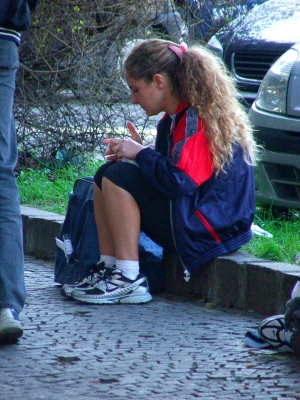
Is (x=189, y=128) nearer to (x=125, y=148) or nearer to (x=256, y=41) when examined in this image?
(x=125, y=148)

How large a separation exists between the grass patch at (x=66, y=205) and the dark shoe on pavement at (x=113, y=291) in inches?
22.5

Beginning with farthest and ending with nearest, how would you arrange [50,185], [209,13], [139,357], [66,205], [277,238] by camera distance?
[209,13], [50,185], [66,205], [277,238], [139,357]

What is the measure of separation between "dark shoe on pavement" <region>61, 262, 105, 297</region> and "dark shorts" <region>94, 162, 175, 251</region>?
0.28 metres

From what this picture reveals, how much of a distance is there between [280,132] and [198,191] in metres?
0.97

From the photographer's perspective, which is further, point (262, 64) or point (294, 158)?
point (262, 64)

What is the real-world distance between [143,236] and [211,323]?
2.40 feet

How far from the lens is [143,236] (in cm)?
413

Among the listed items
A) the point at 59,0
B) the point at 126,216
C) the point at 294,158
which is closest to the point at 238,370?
the point at 126,216

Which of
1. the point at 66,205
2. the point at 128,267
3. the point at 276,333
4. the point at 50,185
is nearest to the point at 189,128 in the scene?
the point at 128,267

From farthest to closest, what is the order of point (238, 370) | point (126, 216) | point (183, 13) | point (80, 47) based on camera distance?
point (183, 13)
point (80, 47)
point (126, 216)
point (238, 370)

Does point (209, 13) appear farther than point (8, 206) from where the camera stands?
Yes

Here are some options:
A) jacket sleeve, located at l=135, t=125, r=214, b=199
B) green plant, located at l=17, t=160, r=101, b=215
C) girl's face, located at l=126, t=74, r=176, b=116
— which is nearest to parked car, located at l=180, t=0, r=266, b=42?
green plant, located at l=17, t=160, r=101, b=215

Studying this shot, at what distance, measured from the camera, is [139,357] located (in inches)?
119

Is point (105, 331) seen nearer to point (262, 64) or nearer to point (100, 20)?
point (262, 64)
